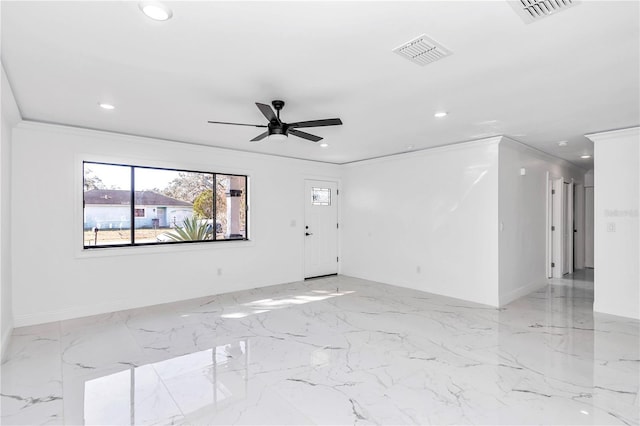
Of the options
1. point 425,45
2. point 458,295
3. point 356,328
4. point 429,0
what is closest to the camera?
point 429,0

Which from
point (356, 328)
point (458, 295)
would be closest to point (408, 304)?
point (458, 295)


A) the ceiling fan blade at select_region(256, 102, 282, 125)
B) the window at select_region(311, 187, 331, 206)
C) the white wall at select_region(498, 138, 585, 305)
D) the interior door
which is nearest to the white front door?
the window at select_region(311, 187, 331, 206)

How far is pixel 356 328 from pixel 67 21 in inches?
149

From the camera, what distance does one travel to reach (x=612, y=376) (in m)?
2.82

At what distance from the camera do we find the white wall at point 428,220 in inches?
198

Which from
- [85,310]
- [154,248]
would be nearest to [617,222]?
[154,248]

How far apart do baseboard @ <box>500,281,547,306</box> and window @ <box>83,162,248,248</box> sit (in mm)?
4365

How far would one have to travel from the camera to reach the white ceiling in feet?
6.16

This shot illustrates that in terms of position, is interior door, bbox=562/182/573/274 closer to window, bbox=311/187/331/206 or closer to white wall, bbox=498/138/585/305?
white wall, bbox=498/138/585/305

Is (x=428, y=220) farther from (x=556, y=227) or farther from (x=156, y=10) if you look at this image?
(x=156, y=10)

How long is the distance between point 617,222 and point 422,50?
4.22 metres

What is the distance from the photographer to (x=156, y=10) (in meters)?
1.81

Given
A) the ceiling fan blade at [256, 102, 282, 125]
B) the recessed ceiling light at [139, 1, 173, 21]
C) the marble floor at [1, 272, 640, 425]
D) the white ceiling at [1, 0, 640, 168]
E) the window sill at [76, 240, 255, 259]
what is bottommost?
the marble floor at [1, 272, 640, 425]

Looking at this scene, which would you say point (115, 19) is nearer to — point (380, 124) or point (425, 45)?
point (425, 45)
